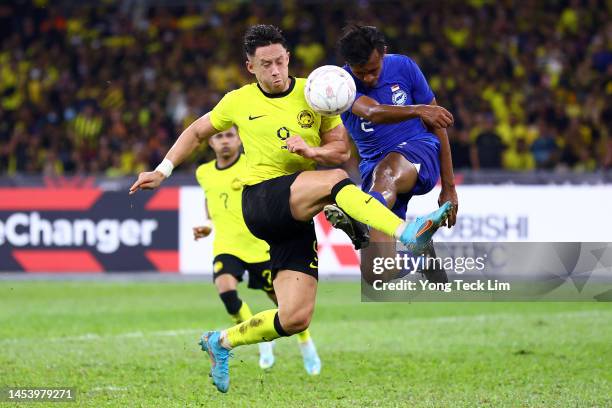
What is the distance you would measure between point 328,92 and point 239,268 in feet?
11.3

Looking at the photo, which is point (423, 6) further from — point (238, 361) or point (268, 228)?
point (268, 228)

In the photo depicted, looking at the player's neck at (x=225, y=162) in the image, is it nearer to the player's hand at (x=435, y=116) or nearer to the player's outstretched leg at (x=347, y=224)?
the player's hand at (x=435, y=116)

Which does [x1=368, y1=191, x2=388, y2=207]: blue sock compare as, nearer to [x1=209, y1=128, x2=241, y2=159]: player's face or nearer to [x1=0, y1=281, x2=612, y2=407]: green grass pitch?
[x1=0, y1=281, x2=612, y2=407]: green grass pitch

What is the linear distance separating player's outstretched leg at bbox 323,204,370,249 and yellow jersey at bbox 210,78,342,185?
622 millimetres

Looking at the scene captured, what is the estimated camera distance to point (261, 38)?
7320mm

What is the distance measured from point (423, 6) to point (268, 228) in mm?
16189

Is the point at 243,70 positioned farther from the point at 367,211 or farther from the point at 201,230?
the point at 367,211

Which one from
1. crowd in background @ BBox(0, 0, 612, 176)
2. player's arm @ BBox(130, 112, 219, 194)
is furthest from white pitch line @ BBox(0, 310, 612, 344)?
player's arm @ BBox(130, 112, 219, 194)

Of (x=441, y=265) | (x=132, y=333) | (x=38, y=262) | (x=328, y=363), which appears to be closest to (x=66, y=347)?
(x=132, y=333)

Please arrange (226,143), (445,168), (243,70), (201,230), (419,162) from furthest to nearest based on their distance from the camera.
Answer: (243,70) → (226,143) → (201,230) → (445,168) → (419,162)

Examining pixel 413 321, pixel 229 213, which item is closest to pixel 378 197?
pixel 229 213

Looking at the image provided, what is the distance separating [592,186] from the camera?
16172 mm
